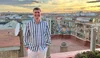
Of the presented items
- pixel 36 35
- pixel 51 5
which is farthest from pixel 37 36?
pixel 51 5

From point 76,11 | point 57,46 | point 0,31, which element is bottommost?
point 57,46

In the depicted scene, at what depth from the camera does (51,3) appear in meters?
3.60

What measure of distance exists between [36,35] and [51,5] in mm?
1525

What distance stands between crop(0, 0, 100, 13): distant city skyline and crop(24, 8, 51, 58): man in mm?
1133

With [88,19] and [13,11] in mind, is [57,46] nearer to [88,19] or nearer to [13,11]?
[88,19]

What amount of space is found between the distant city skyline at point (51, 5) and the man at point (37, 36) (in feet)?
3.72

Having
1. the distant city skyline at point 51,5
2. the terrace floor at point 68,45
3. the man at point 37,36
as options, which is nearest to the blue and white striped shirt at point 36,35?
the man at point 37,36

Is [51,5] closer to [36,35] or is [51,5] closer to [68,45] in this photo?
[68,45]

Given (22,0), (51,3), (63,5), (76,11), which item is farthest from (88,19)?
(22,0)

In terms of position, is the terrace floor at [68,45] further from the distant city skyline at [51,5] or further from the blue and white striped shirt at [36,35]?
the blue and white striped shirt at [36,35]

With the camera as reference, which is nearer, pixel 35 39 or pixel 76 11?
pixel 35 39

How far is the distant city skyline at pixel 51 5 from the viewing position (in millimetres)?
3268

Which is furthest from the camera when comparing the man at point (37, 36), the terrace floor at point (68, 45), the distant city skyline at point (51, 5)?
the terrace floor at point (68, 45)

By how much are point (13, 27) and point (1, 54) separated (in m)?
0.54
